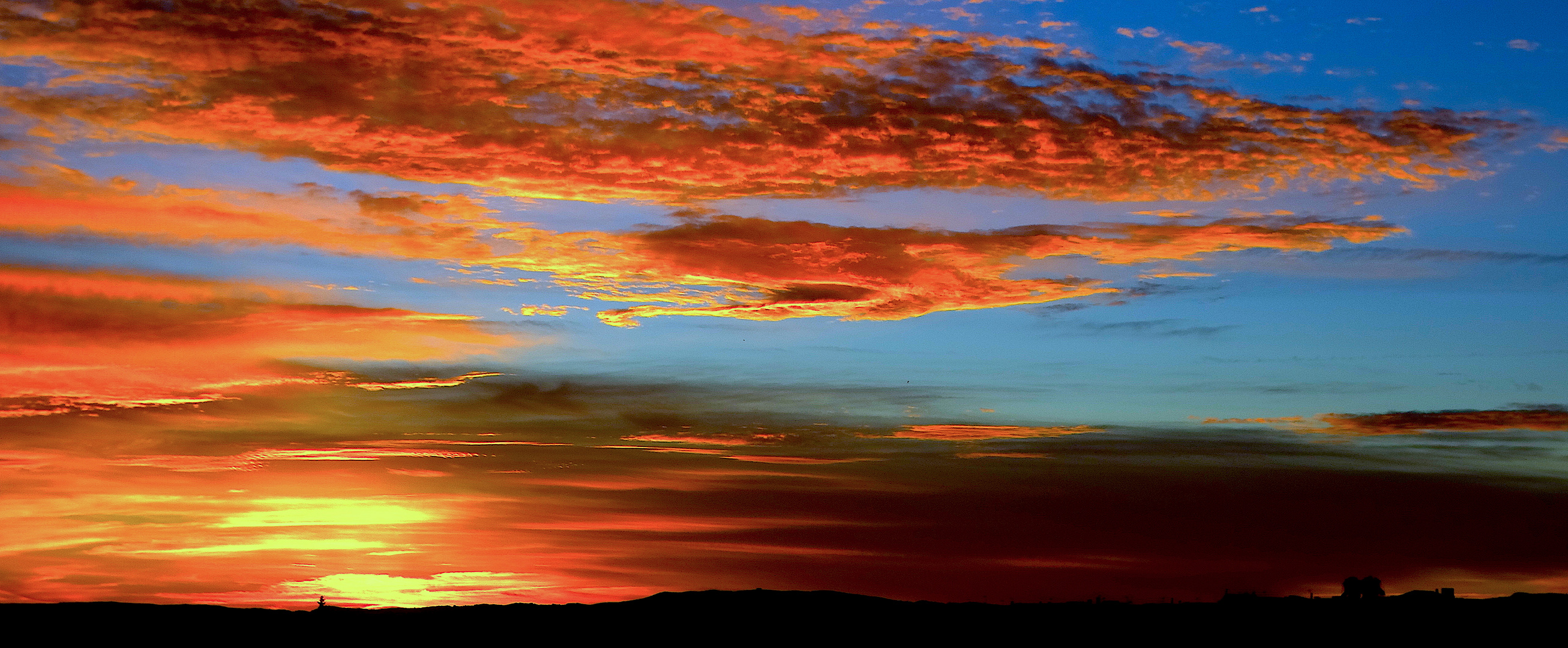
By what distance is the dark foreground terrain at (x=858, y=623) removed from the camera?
58.0 meters

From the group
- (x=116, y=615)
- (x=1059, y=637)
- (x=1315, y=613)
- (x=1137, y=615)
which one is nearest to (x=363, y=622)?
(x=116, y=615)

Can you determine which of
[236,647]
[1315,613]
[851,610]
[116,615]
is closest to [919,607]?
[851,610]

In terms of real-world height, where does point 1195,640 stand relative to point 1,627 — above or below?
below

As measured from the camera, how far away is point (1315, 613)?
195 ft

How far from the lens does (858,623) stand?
2655 inches

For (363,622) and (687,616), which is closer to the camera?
(363,622)

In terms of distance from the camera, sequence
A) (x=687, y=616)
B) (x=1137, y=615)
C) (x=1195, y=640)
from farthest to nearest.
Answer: (x=687, y=616), (x=1137, y=615), (x=1195, y=640)

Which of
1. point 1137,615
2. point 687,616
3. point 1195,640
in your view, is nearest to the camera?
point 1195,640

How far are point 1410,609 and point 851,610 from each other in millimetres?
30227

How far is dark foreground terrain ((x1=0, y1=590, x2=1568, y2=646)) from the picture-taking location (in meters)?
58.0

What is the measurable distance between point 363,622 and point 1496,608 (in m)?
58.6

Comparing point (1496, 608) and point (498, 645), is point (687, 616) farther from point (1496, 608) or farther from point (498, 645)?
point (1496, 608)

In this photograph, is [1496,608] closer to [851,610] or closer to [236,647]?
[851,610]

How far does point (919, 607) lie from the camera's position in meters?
70.8
